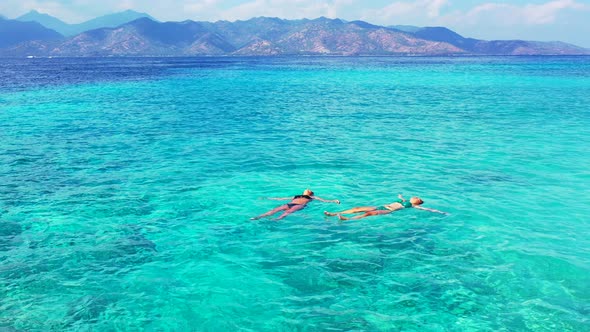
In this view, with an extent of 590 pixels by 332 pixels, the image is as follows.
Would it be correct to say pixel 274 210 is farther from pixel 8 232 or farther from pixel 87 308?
pixel 8 232

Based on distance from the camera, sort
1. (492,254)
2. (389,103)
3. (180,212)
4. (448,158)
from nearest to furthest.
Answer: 1. (492,254)
2. (180,212)
3. (448,158)
4. (389,103)

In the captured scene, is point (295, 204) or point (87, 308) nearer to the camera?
point (87, 308)

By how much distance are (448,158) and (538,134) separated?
40.4 feet

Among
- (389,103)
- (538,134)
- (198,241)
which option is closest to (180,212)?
(198,241)

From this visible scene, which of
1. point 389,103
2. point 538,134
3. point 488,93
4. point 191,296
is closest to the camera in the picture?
point 191,296

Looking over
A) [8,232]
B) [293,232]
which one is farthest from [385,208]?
[8,232]

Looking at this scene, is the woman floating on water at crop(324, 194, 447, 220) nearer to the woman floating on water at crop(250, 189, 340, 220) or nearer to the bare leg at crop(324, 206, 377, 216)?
the bare leg at crop(324, 206, 377, 216)

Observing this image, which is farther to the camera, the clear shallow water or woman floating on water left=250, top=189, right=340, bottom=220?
woman floating on water left=250, top=189, right=340, bottom=220

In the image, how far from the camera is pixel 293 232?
16.9m

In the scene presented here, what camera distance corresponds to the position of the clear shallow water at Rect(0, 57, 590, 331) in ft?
39.0

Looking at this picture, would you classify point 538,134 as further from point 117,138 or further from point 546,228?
point 117,138

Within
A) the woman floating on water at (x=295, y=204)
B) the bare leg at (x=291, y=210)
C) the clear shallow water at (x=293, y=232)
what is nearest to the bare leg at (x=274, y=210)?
the woman floating on water at (x=295, y=204)

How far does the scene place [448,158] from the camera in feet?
90.2

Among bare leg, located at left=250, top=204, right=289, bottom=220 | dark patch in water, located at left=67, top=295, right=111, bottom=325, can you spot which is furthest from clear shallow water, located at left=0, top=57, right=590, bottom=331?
bare leg, located at left=250, top=204, right=289, bottom=220
